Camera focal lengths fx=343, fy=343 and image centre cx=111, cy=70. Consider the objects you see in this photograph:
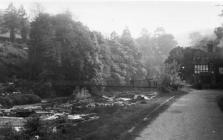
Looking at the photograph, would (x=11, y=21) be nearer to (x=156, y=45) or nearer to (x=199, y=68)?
(x=199, y=68)

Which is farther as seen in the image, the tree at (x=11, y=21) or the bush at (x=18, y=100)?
the tree at (x=11, y=21)

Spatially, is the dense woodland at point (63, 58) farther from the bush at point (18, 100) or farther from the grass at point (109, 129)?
the grass at point (109, 129)

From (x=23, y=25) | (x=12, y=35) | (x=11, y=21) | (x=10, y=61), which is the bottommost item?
(x=10, y=61)

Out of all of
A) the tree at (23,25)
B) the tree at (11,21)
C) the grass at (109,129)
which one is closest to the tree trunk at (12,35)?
the tree at (11,21)

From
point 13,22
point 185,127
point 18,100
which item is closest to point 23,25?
point 13,22

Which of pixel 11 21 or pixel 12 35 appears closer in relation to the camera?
pixel 11 21

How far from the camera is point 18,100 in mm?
45344

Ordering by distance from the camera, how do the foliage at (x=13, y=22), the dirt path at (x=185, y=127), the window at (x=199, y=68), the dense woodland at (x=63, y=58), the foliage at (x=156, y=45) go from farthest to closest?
the foliage at (x=156, y=45), the foliage at (x=13, y=22), the window at (x=199, y=68), the dense woodland at (x=63, y=58), the dirt path at (x=185, y=127)

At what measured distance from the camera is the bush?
1699 inches

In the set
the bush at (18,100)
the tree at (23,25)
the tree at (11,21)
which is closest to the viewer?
the bush at (18,100)

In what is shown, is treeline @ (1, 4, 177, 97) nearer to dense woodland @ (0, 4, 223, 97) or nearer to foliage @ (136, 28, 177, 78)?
dense woodland @ (0, 4, 223, 97)

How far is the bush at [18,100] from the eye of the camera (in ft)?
142

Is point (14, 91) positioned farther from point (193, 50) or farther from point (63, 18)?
point (193, 50)

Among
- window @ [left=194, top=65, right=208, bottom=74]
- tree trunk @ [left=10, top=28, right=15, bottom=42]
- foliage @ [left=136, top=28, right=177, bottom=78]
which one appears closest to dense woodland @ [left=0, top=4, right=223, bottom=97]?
window @ [left=194, top=65, right=208, bottom=74]
